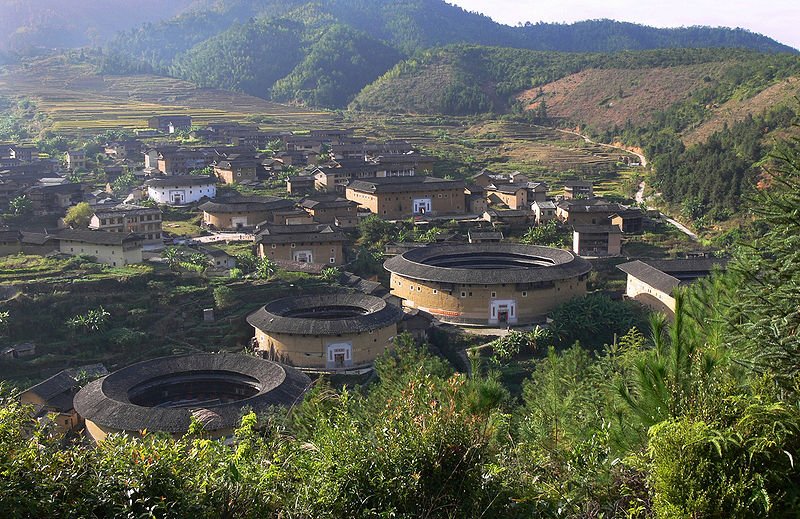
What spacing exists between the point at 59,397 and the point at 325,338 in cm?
1013

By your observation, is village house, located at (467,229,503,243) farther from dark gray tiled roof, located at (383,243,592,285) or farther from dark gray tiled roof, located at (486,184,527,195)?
dark gray tiled roof, located at (486,184,527,195)

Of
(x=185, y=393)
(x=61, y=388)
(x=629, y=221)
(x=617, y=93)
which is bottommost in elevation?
(x=185, y=393)

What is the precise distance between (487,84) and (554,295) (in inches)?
3002

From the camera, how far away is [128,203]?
51.2 meters

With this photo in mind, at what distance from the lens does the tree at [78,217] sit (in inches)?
1750

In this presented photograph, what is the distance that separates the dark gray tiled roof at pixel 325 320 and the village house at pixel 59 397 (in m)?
7.16

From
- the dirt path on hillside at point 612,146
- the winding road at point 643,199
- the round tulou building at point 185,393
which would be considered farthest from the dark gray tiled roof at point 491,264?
the dirt path on hillside at point 612,146

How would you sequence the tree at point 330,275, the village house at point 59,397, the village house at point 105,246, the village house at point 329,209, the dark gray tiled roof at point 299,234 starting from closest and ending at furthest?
the village house at point 59,397 < the village house at point 105,246 < the tree at point 330,275 < the dark gray tiled roof at point 299,234 < the village house at point 329,209

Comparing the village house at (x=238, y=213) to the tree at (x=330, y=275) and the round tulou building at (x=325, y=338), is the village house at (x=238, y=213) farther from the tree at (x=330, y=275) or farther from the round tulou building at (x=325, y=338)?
the round tulou building at (x=325, y=338)

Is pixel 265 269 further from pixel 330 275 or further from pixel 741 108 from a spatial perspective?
pixel 741 108

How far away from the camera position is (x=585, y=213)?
47875 mm

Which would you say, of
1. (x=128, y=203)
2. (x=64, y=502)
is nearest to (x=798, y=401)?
(x=64, y=502)

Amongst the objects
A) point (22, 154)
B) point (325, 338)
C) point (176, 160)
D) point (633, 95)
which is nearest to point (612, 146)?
point (633, 95)

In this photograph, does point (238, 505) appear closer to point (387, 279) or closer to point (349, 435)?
point (349, 435)
